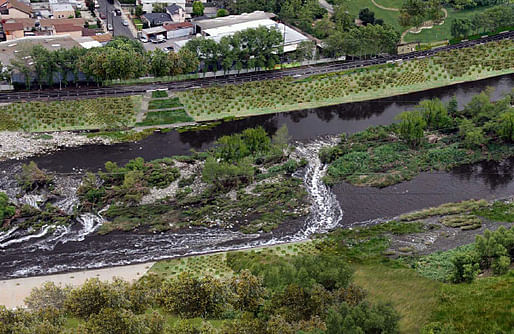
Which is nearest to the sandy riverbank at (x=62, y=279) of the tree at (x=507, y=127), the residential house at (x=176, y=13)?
the tree at (x=507, y=127)

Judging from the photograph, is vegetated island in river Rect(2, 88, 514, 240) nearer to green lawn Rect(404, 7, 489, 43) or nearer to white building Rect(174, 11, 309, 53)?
white building Rect(174, 11, 309, 53)

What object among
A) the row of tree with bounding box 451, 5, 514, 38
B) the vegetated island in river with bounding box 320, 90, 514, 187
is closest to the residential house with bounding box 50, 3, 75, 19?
the vegetated island in river with bounding box 320, 90, 514, 187

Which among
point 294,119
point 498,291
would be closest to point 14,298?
point 498,291

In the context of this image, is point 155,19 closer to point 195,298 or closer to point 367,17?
point 367,17

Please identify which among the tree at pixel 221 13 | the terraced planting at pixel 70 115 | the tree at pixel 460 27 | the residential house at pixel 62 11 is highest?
the residential house at pixel 62 11

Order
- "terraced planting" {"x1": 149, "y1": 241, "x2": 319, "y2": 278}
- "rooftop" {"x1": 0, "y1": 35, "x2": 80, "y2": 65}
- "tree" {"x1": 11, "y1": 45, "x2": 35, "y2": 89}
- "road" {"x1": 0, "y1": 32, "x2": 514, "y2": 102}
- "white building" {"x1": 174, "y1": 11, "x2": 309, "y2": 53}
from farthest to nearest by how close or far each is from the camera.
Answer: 1. "white building" {"x1": 174, "y1": 11, "x2": 309, "y2": 53}
2. "rooftop" {"x1": 0, "y1": 35, "x2": 80, "y2": 65}
3. "road" {"x1": 0, "y1": 32, "x2": 514, "y2": 102}
4. "tree" {"x1": 11, "y1": 45, "x2": 35, "y2": 89}
5. "terraced planting" {"x1": 149, "y1": 241, "x2": 319, "y2": 278}

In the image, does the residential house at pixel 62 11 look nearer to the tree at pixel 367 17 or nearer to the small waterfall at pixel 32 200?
the tree at pixel 367 17

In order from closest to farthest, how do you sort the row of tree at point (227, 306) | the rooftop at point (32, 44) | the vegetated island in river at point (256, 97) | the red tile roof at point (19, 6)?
1. the row of tree at point (227, 306)
2. the vegetated island in river at point (256, 97)
3. the rooftop at point (32, 44)
4. the red tile roof at point (19, 6)
